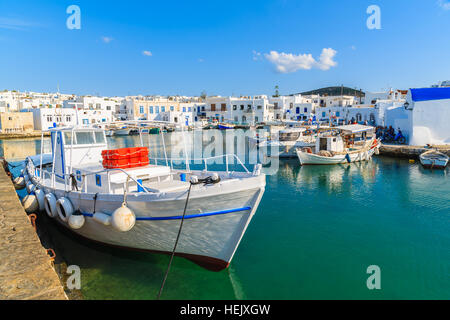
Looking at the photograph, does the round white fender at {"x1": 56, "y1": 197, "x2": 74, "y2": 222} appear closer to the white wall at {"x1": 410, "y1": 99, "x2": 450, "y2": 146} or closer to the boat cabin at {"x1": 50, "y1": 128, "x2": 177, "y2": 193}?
the boat cabin at {"x1": 50, "y1": 128, "x2": 177, "y2": 193}

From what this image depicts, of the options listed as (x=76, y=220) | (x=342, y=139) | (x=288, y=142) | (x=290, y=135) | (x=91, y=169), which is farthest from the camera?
(x=290, y=135)

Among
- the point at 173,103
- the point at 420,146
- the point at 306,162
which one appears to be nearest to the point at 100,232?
the point at 306,162

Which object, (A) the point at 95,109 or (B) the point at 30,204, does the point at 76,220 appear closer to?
(B) the point at 30,204

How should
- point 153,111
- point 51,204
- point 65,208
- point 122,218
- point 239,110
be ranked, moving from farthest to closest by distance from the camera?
point 239,110, point 153,111, point 51,204, point 65,208, point 122,218

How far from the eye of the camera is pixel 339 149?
25.2m

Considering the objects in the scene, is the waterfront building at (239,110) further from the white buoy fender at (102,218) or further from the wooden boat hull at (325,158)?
the white buoy fender at (102,218)

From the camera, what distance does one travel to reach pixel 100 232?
7840 millimetres

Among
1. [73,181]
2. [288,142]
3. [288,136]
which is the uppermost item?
[288,136]

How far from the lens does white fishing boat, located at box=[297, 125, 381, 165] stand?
76.5 feet

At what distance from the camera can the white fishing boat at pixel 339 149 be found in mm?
23312

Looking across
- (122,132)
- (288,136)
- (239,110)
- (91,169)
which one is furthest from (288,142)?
(239,110)

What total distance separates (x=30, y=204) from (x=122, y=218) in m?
5.08
